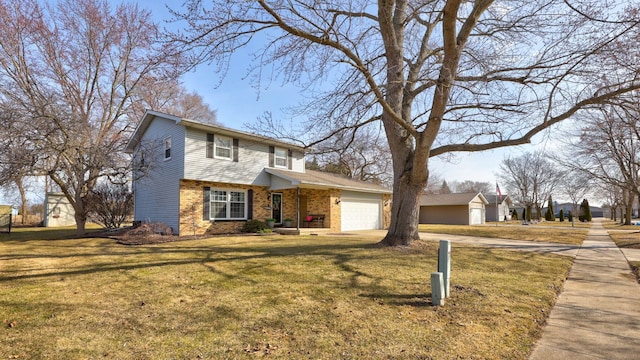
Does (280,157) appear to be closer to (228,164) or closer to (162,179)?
(228,164)

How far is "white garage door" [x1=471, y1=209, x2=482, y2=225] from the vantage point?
118ft

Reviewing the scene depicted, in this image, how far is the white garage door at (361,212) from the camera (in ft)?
63.9

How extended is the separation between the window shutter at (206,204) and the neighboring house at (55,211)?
20.0 m

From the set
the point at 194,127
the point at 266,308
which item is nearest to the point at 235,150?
the point at 194,127

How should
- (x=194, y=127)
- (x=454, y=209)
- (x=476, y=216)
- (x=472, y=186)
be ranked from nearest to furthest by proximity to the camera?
(x=194, y=127), (x=454, y=209), (x=476, y=216), (x=472, y=186)

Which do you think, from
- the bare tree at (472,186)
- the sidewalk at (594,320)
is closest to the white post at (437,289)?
the sidewalk at (594,320)

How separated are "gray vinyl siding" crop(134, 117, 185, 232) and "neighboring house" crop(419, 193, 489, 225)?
2858 cm

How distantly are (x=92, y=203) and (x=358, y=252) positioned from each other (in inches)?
499

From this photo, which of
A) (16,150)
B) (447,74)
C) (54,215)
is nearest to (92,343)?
(447,74)

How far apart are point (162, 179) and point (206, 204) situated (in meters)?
2.56

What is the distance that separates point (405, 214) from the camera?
32.5 ft

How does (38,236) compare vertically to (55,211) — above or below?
below

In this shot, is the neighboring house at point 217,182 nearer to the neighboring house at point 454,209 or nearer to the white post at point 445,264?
the white post at point 445,264

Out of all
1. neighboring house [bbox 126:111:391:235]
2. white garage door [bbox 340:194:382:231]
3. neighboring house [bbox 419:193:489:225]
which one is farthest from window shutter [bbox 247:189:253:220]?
neighboring house [bbox 419:193:489:225]
